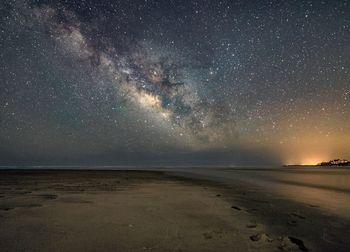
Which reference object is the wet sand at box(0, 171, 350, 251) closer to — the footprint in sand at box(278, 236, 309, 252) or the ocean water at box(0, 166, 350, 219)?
the footprint in sand at box(278, 236, 309, 252)

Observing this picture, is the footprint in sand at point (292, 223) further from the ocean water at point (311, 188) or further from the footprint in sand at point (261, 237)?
the ocean water at point (311, 188)

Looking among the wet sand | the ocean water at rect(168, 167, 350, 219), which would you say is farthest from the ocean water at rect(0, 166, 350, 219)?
the wet sand

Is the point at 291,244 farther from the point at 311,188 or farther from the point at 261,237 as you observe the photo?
the point at 311,188

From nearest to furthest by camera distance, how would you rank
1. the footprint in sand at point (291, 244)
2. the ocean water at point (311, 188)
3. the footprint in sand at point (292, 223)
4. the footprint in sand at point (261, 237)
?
the footprint in sand at point (291, 244)
the footprint in sand at point (261, 237)
the footprint in sand at point (292, 223)
the ocean water at point (311, 188)

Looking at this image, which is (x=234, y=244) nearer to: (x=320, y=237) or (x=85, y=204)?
(x=320, y=237)

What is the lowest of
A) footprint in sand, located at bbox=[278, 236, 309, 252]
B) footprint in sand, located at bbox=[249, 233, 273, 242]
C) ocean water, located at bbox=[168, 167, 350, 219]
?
footprint in sand, located at bbox=[278, 236, 309, 252]

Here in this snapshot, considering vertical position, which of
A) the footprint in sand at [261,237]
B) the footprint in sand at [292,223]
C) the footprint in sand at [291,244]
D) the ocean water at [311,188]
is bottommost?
the footprint in sand at [291,244]

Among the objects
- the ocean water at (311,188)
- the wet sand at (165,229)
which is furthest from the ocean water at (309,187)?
the wet sand at (165,229)

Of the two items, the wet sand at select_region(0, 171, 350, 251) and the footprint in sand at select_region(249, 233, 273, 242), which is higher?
A: the wet sand at select_region(0, 171, 350, 251)

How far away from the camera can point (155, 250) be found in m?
5.74

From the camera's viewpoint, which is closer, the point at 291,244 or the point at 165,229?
the point at 291,244

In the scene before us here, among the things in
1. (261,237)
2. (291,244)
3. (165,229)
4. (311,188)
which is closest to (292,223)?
(261,237)

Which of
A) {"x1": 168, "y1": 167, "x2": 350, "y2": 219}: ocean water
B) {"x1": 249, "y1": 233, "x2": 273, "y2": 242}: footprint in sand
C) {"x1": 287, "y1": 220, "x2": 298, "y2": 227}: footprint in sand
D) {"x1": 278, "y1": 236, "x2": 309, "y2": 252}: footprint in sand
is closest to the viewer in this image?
{"x1": 278, "y1": 236, "x2": 309, "y2": 252}: footprint in sand

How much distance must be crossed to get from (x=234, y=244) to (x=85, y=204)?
23.6 ft
